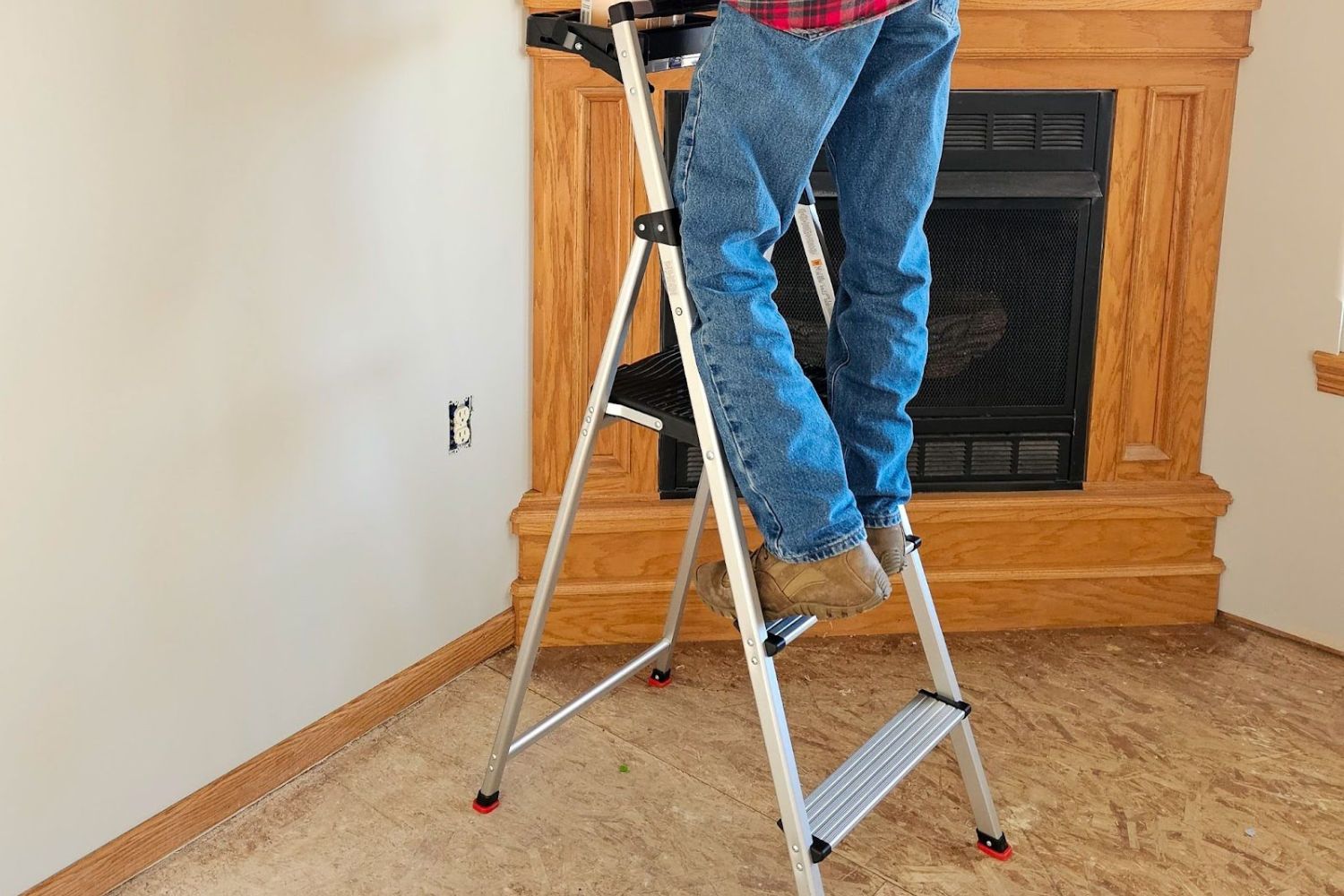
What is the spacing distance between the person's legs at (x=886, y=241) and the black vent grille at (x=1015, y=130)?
2.41 ft

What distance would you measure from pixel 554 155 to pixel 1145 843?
1.39 meters

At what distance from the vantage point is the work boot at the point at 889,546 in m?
1.50

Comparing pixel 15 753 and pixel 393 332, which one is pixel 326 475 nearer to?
pixel 393 332

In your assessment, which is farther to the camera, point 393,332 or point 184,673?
point 393,332

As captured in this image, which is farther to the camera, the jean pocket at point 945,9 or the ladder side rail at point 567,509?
the ladder side rail at point 567,509

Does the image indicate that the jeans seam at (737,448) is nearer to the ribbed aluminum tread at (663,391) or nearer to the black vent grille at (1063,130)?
the ribbed aluminum tread at (663,391)

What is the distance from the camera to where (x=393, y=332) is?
1.87m

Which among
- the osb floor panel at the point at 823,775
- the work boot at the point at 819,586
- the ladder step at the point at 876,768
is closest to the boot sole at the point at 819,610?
the work boot at the point at 819,586

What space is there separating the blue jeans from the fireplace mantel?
0.70m

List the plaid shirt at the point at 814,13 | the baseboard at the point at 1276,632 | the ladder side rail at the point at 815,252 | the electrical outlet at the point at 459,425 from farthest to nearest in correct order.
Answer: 1. the baseboard at the point at 1276,632
2. the electrical outlet at the point at 459,425
3. the ladder side rail at the point at 815,252
4. the plaid shirt at the point at 814,13

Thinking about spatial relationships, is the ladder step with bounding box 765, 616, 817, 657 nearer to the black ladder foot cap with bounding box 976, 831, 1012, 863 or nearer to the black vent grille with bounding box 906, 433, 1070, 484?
the black ladder foot cap with bounding box 976, 831, 1012, 863

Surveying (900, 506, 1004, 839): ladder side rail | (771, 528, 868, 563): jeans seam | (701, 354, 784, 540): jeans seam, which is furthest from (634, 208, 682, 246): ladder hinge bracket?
(900, 506, 1004, 839): ladder side rail

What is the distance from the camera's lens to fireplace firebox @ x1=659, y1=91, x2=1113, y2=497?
7.09 ft

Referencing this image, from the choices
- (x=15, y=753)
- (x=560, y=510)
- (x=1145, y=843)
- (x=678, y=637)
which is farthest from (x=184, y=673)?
(x=1145, y=843)
